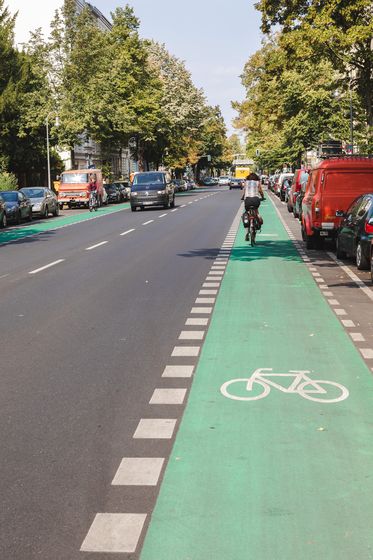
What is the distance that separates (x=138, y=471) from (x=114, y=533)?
2.85 ft

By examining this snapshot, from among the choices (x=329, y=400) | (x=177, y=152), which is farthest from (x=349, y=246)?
(x=177, y=152)

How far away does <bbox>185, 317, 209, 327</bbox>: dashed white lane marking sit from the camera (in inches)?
386

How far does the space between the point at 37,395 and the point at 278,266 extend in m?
10.2

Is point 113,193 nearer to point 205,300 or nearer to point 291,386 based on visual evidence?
point 205,300

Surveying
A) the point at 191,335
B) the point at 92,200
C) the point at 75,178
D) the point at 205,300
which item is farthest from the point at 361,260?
the point at 75,178

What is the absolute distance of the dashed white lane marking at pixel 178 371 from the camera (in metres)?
7.22

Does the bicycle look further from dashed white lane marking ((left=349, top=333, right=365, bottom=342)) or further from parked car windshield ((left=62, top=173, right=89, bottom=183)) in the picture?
dashed white lane marking ((left=349, top=333, right=365, bottom=342))

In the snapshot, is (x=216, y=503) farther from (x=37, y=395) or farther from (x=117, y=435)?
(x=37, y=395)

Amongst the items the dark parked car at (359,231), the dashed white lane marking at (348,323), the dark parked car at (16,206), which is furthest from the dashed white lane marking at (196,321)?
the dark parked car at (16,206)

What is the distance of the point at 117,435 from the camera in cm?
553

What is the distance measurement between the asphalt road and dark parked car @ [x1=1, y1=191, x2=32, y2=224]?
1692cm

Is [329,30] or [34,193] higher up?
[329,30]

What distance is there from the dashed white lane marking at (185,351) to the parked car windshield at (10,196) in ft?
90.2

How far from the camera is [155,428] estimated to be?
5.65m
